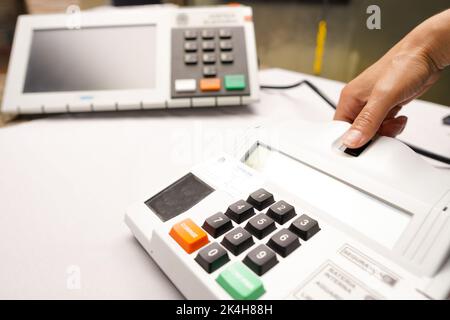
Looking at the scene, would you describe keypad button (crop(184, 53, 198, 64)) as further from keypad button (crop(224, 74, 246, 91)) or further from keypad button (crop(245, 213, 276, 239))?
keypad button (crop(245, 213, 276, 239))

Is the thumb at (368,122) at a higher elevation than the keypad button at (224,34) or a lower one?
lower

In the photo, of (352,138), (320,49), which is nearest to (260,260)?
(352,138)

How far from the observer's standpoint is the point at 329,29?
759 mm

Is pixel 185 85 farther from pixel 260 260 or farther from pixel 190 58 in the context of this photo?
pixel 260 260

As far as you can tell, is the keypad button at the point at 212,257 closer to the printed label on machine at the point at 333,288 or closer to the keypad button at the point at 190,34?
the printed label on machine at the point at 333,288

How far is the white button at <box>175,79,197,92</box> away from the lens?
1.60 feet

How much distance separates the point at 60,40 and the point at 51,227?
342 mm

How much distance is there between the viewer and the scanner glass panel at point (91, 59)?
498 millimetres

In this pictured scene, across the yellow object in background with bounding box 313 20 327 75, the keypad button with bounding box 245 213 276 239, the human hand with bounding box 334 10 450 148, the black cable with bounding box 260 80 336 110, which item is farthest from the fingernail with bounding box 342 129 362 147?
the yellow object in background with bounding box 313 20 327 75

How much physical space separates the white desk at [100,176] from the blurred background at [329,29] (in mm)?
67

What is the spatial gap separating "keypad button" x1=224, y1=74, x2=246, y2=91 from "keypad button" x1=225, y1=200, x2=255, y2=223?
27 cm

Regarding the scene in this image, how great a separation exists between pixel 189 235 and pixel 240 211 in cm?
4

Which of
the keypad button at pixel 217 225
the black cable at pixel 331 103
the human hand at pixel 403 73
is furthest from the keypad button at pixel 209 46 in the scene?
the keypad button at pixel 217 225

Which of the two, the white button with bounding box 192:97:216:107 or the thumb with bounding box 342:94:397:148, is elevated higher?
the thumb with bounding box 342:94:397:148
